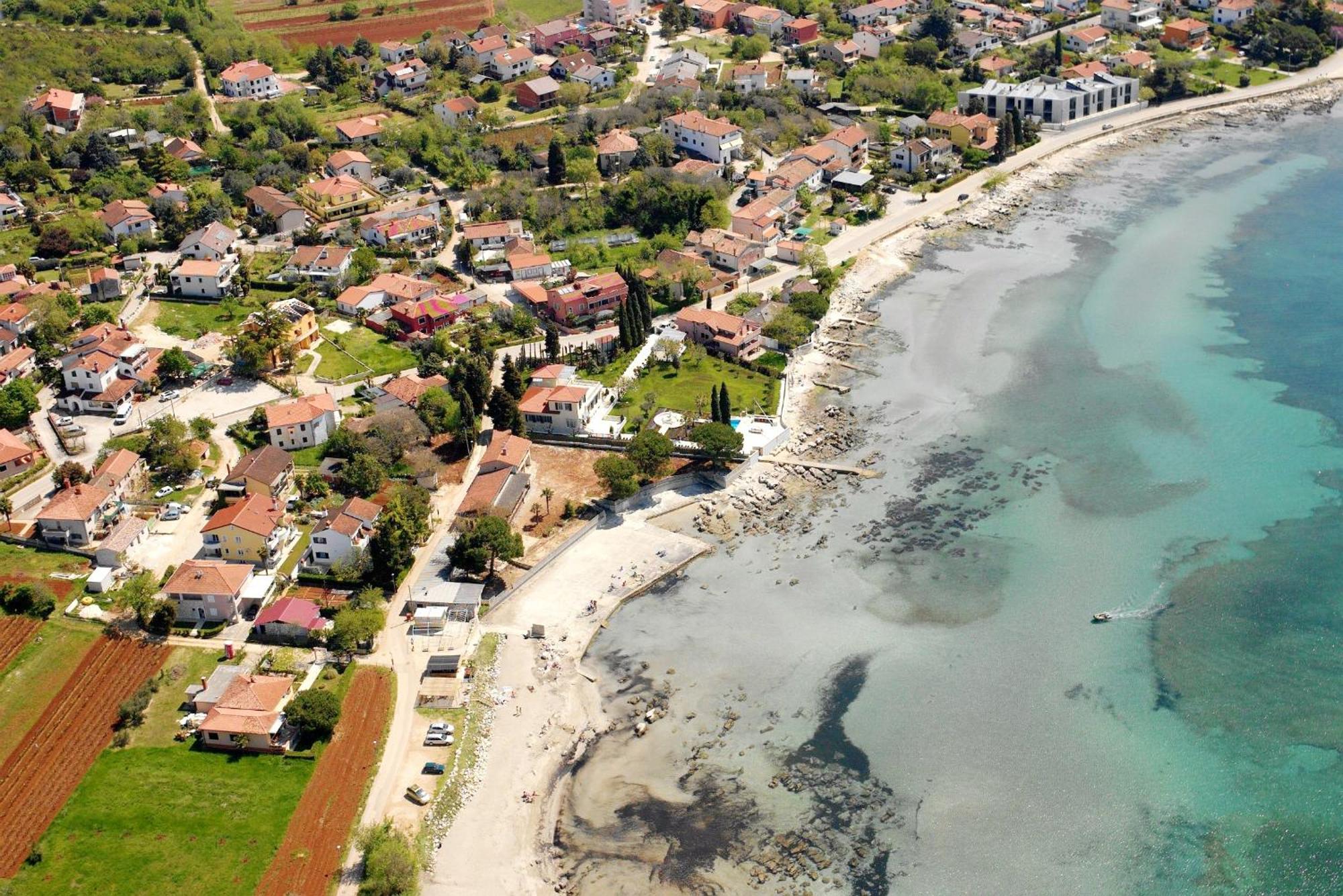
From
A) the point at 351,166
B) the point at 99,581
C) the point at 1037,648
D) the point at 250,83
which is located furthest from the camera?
the point at 250,83

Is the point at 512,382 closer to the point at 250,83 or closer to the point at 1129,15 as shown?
the point at 250,83

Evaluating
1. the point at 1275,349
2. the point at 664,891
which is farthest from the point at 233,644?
the point at 1275,349

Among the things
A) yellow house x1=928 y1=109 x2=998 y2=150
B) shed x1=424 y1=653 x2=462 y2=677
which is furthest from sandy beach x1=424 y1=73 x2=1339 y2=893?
yellow house x1=928 y1=109 x2=998 y2=150

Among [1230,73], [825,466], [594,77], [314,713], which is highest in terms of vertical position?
[594,77]

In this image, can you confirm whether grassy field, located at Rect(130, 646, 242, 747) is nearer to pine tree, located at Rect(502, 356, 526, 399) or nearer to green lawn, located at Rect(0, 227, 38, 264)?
pine tree, located at Rect(502, 356, 526, 399)

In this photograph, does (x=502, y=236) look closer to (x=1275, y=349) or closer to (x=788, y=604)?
(x=788, y=604)

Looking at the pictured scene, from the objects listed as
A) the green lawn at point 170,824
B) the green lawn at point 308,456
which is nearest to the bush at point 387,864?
the green lawn at point 170,824

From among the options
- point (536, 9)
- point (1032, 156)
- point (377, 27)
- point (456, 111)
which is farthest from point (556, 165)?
point (536, 9)

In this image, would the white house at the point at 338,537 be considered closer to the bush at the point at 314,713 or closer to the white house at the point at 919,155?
the bush at the point at 314,713
